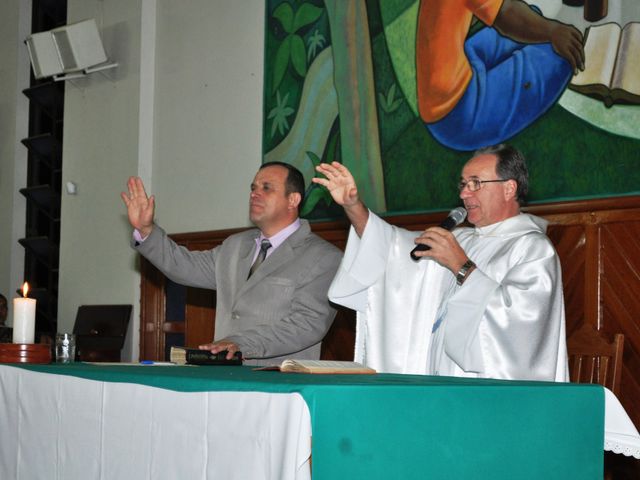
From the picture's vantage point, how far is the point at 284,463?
2.11 meters

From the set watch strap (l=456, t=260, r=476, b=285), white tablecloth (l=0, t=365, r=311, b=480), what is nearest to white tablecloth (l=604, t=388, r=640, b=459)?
watch strap (l=456, t=260, r=476, b=285)

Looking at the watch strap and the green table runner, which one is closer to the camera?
the green table runner

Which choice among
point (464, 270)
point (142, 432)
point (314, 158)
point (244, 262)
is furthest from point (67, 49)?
point (142, 432)

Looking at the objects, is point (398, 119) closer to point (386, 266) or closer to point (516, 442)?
point (386, 266)

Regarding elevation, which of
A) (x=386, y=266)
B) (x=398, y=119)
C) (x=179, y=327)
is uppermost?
(x=398, y=119)

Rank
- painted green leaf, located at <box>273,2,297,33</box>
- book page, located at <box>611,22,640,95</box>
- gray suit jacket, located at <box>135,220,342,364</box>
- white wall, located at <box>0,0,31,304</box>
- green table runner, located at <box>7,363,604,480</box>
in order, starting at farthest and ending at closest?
white wall, located at <box>0,0,31,304</box> < painted green leaf, located at <box>273,2,297,33</box> < book page, located at <box>611,22,640,95</box> < gray suit jacket, located at <box>135,220,342,364</box> < green table runner, located at <box>7,363,604,480</box>

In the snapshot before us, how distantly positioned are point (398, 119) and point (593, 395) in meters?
3.73

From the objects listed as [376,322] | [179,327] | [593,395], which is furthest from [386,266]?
Answer: [179,327]

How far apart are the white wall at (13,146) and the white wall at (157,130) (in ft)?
3.50

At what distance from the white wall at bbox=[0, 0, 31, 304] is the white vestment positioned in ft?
22.2

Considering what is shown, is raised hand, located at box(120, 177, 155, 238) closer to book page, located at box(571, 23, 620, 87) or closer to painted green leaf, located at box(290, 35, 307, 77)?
book page, located at box(571, 23, 620, 87)

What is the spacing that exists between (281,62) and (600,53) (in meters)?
2.76

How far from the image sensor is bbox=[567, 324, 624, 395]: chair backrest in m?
3.63

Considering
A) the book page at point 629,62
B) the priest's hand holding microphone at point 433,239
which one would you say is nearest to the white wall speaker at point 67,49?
the book page at point 629,62
